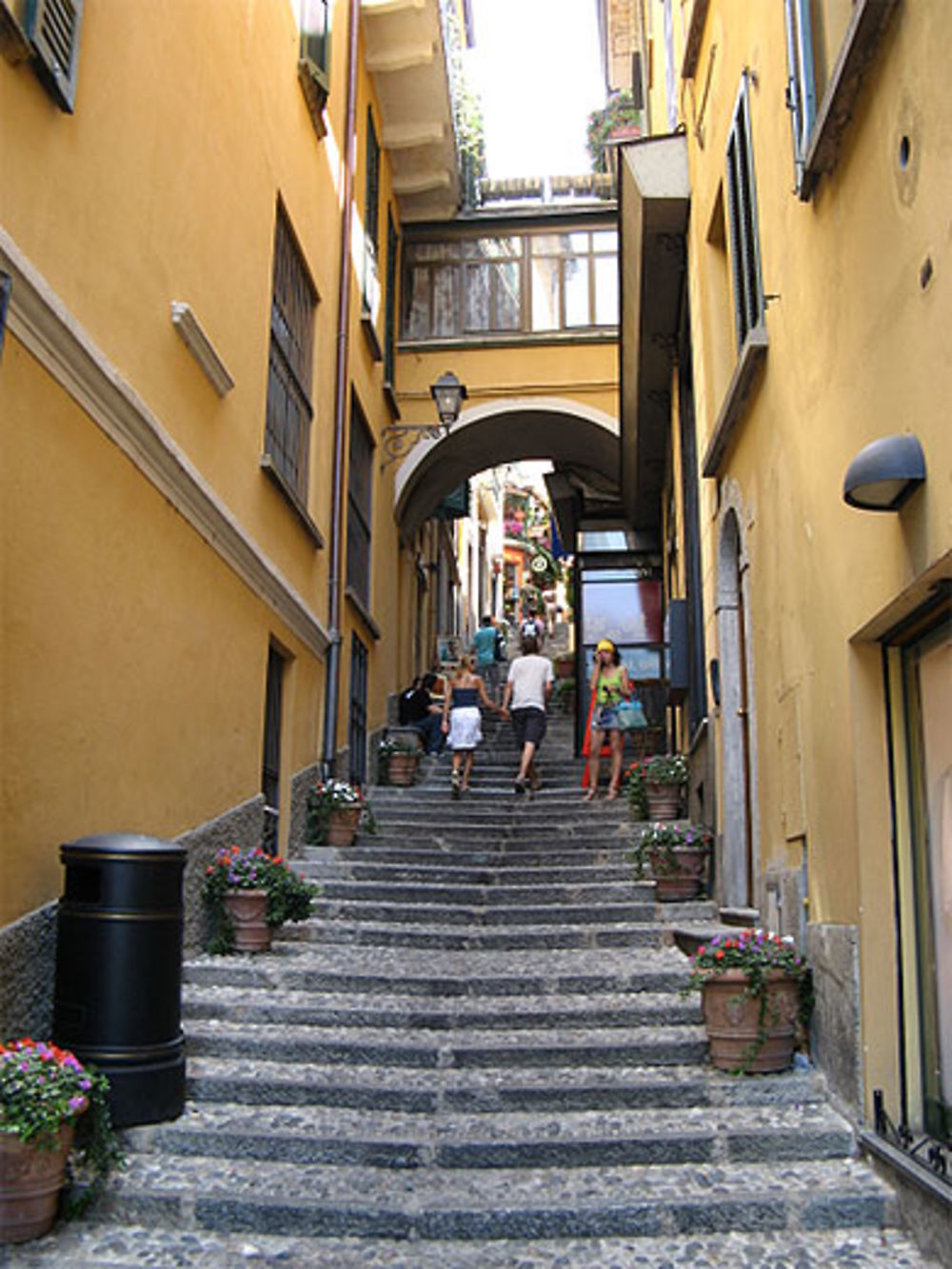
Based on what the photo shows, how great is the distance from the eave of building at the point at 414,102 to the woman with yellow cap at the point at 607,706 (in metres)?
7.25

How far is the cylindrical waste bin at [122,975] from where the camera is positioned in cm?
478

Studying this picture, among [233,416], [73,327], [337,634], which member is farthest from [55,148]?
[337,634]

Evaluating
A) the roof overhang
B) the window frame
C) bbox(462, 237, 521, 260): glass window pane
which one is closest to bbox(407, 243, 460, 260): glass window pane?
the window frame

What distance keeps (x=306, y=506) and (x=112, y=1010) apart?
6127 millimetres

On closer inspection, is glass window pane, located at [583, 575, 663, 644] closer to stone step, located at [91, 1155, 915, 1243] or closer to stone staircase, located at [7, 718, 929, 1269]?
stone staircase, located at [7, 718, 929, 1269]

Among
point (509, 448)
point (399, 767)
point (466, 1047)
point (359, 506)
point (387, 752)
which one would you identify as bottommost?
point (466, 1047)

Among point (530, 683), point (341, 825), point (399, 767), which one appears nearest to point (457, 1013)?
point (341, 825)

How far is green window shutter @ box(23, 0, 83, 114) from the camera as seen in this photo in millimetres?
4770

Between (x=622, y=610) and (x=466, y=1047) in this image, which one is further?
(x=622, y=610)

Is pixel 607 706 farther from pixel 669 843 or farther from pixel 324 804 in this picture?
pixel 669 843

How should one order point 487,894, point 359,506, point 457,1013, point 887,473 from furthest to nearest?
point 359,506 → point 487,894 → point 457,1013 → point 887,473

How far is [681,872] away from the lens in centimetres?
789

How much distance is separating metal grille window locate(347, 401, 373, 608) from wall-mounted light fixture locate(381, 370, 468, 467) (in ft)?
1.95

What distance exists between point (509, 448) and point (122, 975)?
12093 mm
